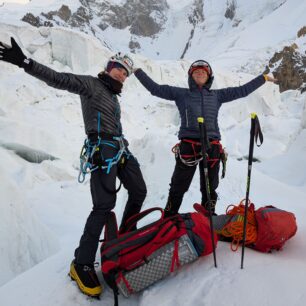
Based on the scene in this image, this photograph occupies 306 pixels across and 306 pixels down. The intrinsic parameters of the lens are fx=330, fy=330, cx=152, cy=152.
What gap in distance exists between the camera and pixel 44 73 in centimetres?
253

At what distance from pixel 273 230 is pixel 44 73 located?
2.22 meters

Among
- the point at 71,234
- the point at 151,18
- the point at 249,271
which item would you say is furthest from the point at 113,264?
the point at 151,18

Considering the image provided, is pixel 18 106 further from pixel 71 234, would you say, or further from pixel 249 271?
pixel 249 271

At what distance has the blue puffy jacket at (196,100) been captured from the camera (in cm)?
356

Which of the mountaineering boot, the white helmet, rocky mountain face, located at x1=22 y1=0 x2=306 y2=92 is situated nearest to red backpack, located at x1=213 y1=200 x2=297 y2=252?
the mountaineering boot

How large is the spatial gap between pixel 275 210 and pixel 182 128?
4.30 ft

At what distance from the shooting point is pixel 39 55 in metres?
32.6

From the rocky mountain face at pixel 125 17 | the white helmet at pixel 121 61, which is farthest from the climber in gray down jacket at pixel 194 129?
the rocky mountain face at pixel 125 17

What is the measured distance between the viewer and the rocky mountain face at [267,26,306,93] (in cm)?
5759

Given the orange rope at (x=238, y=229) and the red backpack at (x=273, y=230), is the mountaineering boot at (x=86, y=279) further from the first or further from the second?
the red backpack at (x=273, y=230)

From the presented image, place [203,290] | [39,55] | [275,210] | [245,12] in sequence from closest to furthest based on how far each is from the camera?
[203,290] → [275,210] → [39,55] → [245,12]

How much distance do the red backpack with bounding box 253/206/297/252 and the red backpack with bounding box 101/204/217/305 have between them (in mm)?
482

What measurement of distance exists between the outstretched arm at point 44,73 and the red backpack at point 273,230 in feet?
6.13

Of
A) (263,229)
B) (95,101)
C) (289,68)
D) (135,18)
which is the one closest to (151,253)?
(263,229)
